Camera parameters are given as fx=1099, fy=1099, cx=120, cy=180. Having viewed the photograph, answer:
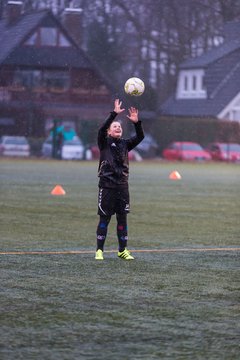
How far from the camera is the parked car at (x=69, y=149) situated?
4966 centimetres

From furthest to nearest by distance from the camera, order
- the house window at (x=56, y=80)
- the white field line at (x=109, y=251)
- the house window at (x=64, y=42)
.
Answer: the house window at (x=64, y=42)
the house window at (x=56, y=80)
the white field line at (x=109, y=251)

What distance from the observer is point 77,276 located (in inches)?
376

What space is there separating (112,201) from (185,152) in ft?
137

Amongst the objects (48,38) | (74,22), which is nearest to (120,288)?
(74,22)

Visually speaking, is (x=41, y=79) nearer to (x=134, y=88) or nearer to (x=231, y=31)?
(x=231, y=31)

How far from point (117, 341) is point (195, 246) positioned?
596cm

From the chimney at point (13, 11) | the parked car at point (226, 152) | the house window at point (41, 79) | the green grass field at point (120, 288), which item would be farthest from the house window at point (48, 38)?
the green grass field at point (120, 288)

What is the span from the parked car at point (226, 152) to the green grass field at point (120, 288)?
3343 centimetres

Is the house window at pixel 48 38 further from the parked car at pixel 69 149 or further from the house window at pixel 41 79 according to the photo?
the parked car at pixel 69 149

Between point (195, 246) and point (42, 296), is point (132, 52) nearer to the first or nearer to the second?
point (195, 246)

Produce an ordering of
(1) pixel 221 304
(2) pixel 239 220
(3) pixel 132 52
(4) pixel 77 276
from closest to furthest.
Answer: (1) pixel 221 304 → (4) pixel 77 276 → (2) pixel 239 220 → (3) pixel 132 52

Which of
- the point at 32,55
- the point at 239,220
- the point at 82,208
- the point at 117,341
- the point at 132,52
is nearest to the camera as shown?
the point at 117,341

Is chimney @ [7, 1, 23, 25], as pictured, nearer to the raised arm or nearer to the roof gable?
the roof gable

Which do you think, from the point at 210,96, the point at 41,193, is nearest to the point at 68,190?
the point at 41,193
